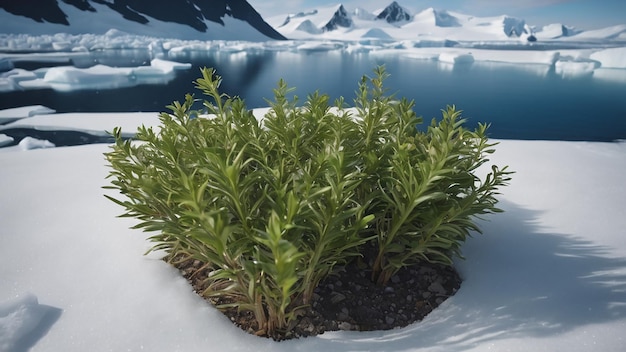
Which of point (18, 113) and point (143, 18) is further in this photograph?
point (143, 18)

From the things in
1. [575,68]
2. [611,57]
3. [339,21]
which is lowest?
[575,68]

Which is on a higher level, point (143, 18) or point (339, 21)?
point (339, 21)

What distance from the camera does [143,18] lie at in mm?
72438

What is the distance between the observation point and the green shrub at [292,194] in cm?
132

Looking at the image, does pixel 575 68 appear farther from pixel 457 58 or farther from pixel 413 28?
pixel 413 28

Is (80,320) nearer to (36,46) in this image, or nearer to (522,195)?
(522,195)

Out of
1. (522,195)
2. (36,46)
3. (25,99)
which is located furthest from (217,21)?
(522,195)

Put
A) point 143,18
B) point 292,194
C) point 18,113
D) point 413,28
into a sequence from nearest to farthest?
point 292,194, point 18,113, point 143,18, point 413,28

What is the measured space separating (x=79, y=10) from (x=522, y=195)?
7912cm

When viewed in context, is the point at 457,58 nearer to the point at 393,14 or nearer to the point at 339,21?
the point at 339,21

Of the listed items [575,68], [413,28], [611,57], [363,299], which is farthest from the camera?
[413,28]

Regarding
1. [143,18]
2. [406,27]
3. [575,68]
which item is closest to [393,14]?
[406,27]

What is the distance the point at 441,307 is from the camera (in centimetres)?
184

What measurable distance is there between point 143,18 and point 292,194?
84.0m
